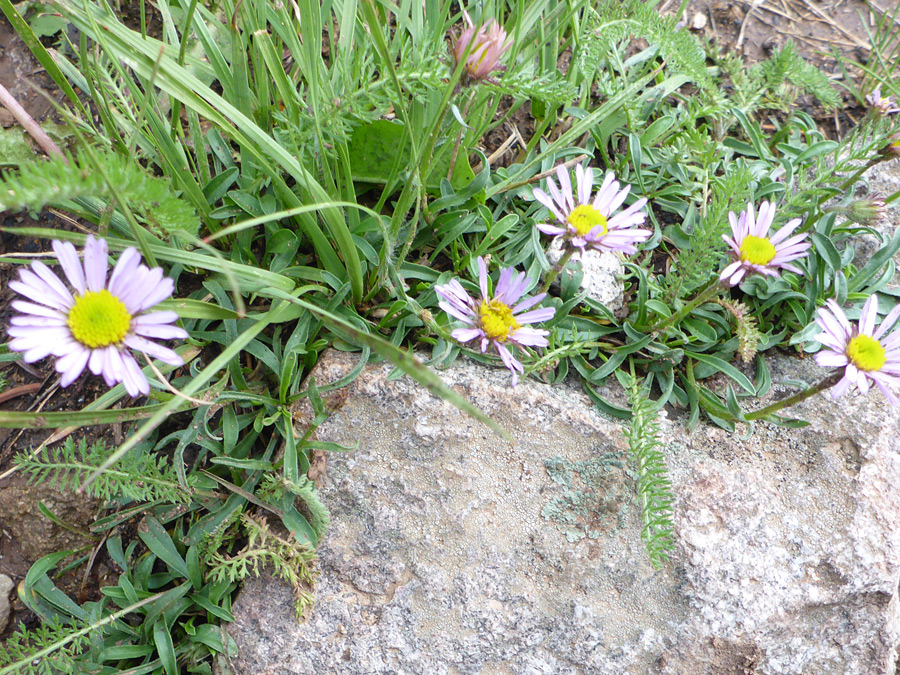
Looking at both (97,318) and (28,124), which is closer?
(97,318)

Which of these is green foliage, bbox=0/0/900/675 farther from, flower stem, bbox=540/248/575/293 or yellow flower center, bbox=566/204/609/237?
yellow flower center, bbox=566/204/609/237

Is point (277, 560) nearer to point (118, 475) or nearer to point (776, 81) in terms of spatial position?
point (118, 475)

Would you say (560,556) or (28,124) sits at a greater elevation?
(28,124)

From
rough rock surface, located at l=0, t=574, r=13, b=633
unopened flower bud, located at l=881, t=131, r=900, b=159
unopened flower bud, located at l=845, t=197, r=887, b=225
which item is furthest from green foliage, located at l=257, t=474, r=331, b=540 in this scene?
unopened flower bud, located at l=881, t=131, r=900, b=159

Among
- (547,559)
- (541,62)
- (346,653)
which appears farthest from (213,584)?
(541,62)

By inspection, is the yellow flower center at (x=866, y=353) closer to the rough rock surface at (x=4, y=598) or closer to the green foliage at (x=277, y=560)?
the green foliage at (x=277, y=560)

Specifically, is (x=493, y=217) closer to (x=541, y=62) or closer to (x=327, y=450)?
(x=541, y=62)

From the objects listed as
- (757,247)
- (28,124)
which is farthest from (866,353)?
(28,124)

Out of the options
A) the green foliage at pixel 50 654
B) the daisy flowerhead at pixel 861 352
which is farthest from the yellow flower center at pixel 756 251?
the green foliage at pixel 50 654
